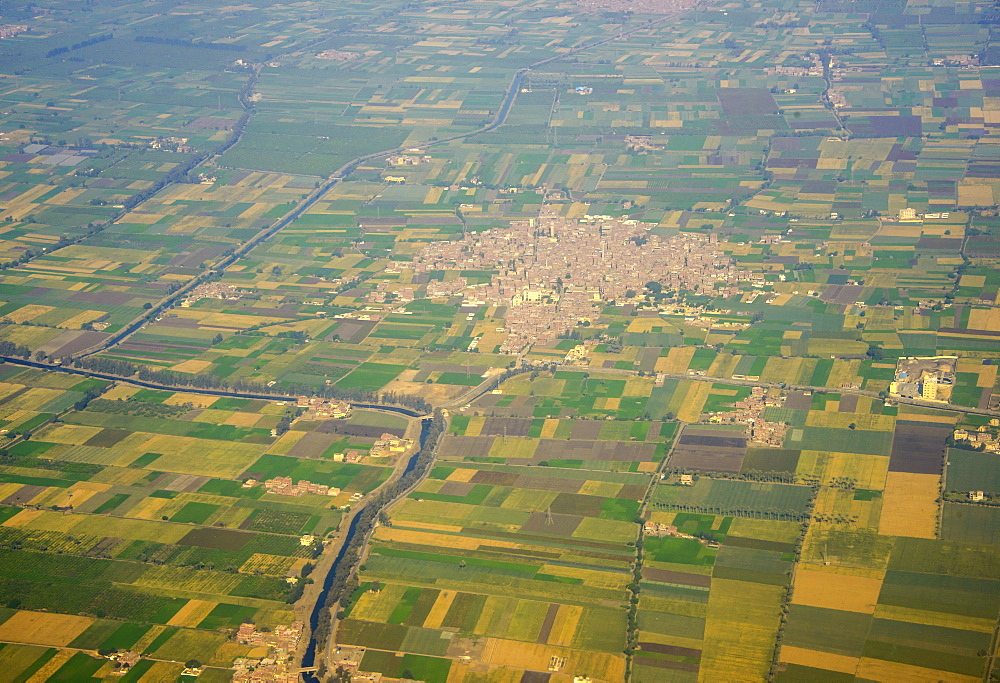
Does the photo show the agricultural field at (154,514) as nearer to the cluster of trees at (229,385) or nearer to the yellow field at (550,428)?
the cluster of trees at (229,385)

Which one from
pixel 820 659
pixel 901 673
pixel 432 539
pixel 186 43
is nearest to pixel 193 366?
pixel 432 539

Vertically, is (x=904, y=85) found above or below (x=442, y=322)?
below

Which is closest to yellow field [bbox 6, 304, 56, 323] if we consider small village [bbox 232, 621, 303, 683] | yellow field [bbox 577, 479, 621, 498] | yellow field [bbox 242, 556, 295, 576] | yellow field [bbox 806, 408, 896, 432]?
yellow field [bbox 242, 556, 295, 576]

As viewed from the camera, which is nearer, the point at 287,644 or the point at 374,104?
the point at 287,644

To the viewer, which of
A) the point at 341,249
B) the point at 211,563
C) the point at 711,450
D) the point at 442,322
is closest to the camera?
the point at 211,563

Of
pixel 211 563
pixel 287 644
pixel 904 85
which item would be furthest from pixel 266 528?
pixel 904 85

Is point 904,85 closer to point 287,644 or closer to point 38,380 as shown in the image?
point 38,380

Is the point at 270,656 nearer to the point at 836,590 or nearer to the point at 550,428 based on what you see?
the point at 550,428

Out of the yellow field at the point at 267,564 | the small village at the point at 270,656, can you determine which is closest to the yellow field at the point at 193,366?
the yellow field at the point at 267,564
